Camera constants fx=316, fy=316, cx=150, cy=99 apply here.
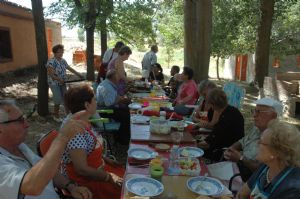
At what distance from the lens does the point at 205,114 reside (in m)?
4.80

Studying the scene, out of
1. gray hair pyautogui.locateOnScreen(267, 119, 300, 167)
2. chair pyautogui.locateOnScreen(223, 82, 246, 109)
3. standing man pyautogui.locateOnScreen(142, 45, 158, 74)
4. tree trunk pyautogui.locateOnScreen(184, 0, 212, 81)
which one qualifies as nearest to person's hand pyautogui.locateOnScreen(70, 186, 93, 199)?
gray hair pyautogui.locateOnScreen(267, 119, 300, 167)

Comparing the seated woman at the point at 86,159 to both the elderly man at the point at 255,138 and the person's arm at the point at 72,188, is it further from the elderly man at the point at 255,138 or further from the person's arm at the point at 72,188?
the elderly man at the point at 255,138

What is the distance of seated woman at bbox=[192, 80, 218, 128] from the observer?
13.9 feet

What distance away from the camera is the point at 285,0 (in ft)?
41.9

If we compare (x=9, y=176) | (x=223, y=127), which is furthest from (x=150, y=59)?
(x=9, y=176)

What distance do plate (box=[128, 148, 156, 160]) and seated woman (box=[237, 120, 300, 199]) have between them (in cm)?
104

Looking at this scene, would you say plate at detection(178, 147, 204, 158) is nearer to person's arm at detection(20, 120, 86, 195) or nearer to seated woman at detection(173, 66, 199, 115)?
person's arm at detection(20, 120, 86, 195)

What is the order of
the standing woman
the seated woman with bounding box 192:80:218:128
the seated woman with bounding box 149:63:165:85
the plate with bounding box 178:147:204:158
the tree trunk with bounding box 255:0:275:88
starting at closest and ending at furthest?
1. the plate with bounding box 178:147:204:158
2. the seated woman with bounding box 192:80:218:128
3. the standing woman
4. the seated woman with bounding box 149:63:165:85
5. the tree trunk with bounding box 255:0:275:88

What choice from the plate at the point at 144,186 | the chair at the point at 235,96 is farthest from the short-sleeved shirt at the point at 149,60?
the plate at the point at 144,186

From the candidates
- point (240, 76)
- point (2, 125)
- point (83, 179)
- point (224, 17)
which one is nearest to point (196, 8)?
point (83, 179)

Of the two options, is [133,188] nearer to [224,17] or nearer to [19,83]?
[19,83]

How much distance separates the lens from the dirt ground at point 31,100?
245 inches

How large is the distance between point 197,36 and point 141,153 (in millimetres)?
4711

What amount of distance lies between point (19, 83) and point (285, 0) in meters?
10.9
